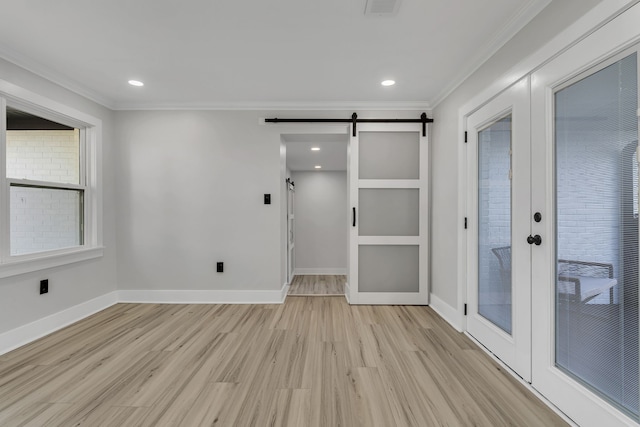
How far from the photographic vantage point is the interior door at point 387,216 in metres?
3.56

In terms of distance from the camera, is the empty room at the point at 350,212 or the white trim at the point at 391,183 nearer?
the empty room at the point at 350,212

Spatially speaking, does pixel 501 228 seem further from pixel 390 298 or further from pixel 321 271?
pixel 321 271

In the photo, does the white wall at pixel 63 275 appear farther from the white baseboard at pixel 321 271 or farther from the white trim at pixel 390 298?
the white baseboard at pixel 321 271

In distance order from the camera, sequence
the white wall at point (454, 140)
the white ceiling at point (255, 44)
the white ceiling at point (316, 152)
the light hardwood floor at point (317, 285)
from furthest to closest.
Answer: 1. the light hardwood floor at point (317, 285)
2. the white ceiling at point (316, 152)
3. the white ceiling at point (255, 44)
4. the white wall at point (454, 140)

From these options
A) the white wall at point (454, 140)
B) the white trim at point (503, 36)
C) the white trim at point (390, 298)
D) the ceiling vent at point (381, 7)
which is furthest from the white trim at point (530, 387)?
the ceiling vent at point (381, 7)

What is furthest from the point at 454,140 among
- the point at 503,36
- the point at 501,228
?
the point at 501,228

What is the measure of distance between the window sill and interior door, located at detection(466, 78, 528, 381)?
3.88 m

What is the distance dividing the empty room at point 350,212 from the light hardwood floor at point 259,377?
2 centimetres

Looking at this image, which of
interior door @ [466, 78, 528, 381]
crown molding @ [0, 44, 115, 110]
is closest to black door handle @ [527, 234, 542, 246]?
interior door @ [466, 78, 528, 381]

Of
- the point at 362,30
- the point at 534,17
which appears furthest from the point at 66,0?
the point at 534,17

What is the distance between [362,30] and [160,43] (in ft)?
5.20

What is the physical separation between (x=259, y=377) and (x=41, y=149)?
298 cm

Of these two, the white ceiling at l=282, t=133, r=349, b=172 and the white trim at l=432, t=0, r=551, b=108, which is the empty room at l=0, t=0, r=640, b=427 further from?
the white ceiling at l=282, t=133, r=349, b=172

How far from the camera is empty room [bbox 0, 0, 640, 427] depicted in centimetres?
155
